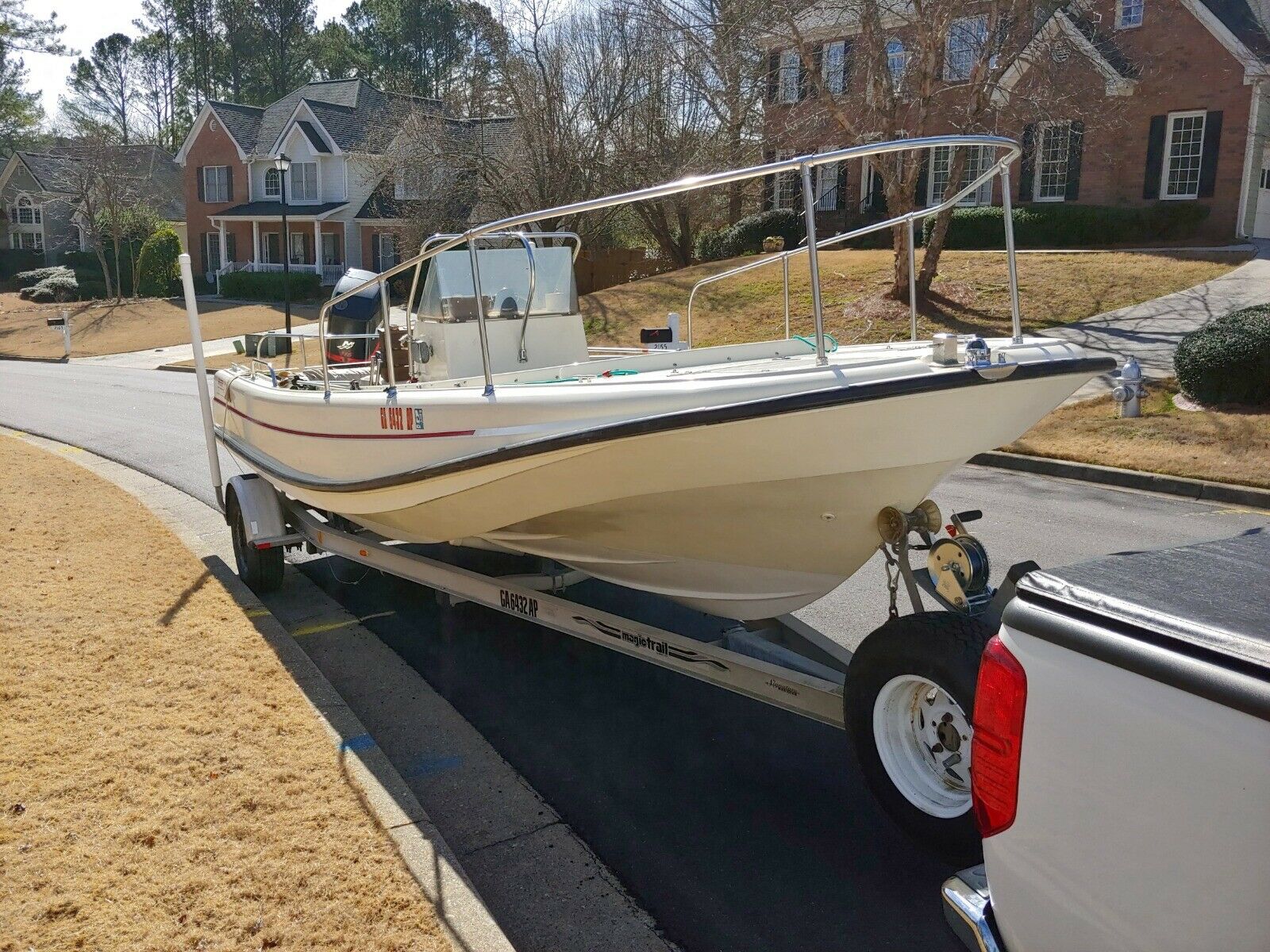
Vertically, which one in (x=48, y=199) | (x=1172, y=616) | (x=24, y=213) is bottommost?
(x=1172, y=616)

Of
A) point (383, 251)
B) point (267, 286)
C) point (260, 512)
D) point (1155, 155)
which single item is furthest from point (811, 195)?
point (383, 251)

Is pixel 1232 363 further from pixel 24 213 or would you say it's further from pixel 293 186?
pixel 24 213

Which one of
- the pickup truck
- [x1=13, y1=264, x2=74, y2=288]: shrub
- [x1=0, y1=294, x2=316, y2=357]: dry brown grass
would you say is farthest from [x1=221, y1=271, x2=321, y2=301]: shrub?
the pickup truck

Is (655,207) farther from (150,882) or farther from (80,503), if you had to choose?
(150,882)

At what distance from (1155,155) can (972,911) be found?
90.8ft

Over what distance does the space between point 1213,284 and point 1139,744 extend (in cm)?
2033

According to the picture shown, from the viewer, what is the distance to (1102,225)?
24.8m

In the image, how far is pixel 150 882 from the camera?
11.5 feet

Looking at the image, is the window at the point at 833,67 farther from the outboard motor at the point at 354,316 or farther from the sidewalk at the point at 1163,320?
the outboard motor at the point at 354,316

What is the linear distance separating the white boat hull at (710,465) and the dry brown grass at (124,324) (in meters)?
29.1

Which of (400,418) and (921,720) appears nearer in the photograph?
(921,720)

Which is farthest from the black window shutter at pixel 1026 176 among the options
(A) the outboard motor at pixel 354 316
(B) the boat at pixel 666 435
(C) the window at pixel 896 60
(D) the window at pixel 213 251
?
(D) the window at pixel 213 251

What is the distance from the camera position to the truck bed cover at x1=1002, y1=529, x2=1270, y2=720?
1.80 metres

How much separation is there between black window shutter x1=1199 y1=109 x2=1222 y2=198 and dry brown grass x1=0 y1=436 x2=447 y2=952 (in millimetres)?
25499
